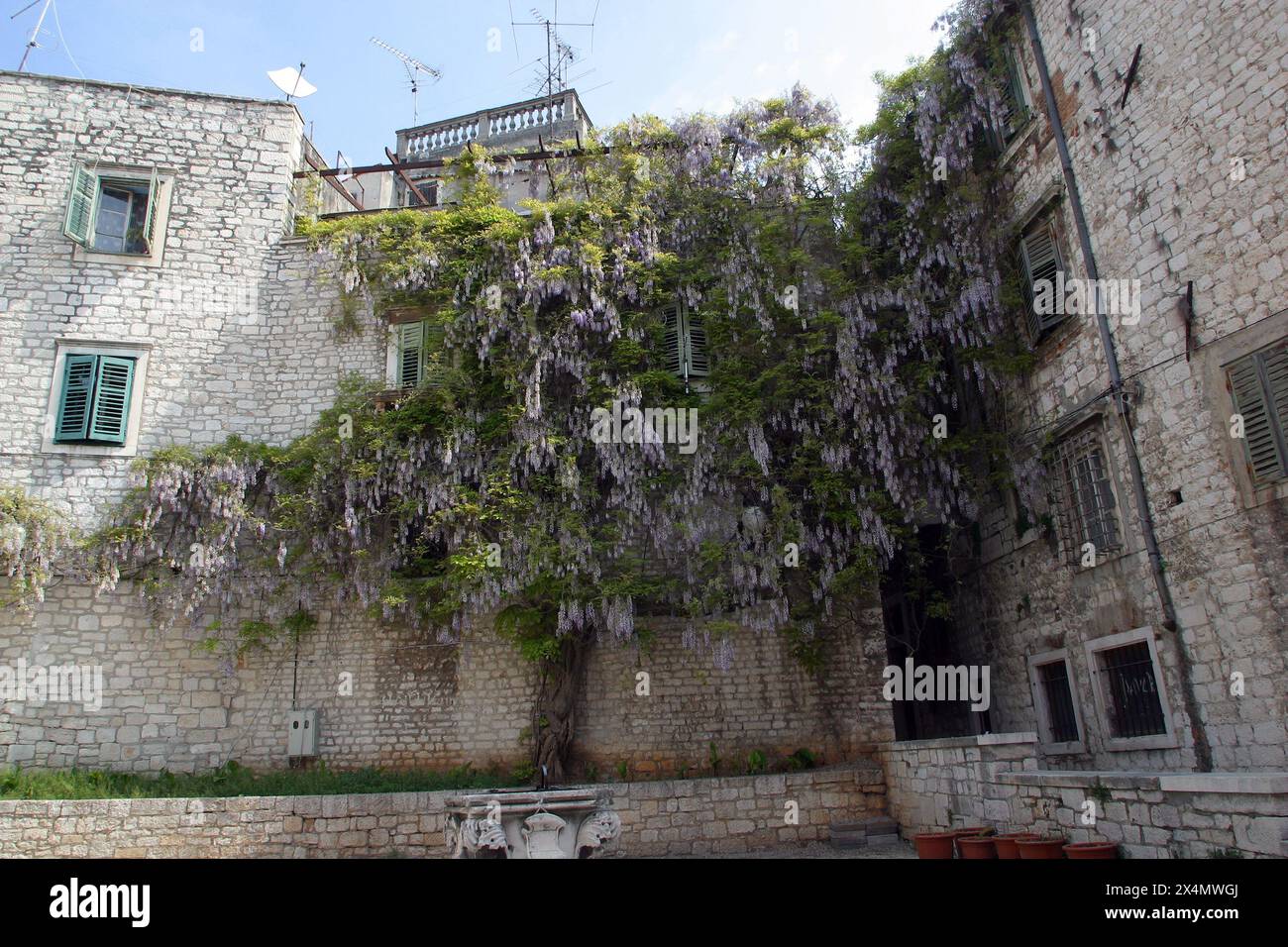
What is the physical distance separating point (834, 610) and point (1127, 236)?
5.08 metres

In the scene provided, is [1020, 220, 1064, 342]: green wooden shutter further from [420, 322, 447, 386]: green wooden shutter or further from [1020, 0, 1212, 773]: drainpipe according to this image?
[420, 322, 447, 386]: green wooden shutter

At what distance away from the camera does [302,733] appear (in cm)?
1001

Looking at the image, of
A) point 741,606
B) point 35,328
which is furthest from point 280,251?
point 741,606

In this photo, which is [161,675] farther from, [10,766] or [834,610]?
[834,610]


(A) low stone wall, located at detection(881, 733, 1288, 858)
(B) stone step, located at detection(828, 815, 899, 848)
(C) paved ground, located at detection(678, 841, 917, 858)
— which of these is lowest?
(C) paved ground, located at detection(678, 841, 917, 858)

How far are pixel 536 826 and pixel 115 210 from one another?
10.6 m

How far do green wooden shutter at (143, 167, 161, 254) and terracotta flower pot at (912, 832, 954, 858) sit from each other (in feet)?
38.5

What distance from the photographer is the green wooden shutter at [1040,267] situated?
9.17 metres

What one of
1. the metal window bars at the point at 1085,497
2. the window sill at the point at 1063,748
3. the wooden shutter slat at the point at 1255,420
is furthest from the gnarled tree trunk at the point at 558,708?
the wooden shutter slat at the point at 1255,420

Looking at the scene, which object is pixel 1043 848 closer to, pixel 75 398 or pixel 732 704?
pixel 732 704

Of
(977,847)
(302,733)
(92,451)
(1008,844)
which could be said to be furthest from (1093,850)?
(92,451)

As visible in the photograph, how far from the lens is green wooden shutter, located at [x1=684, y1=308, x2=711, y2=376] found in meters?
11.4

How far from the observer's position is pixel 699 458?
33.3 ft

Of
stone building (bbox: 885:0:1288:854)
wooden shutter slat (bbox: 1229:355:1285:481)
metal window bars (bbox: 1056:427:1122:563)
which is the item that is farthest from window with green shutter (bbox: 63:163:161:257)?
wooden shutter slat (bbox: 1229:355:1285:481)
